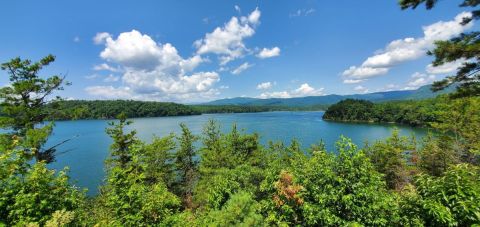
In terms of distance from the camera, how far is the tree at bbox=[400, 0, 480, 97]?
26.1 ft

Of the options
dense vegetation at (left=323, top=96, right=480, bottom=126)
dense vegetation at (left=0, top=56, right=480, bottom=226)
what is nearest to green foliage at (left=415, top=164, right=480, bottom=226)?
dense vegetation at (left=0, top=56, right=480, bottom=226)

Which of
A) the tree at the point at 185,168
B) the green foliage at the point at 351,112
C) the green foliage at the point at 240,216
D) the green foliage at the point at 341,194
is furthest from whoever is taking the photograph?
the green foliage at the point at 351,112

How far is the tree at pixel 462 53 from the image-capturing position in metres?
7.95

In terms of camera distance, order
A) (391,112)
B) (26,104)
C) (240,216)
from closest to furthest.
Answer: (240,216)
(26,104)
(391,112)

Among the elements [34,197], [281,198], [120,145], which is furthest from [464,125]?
[120,145]

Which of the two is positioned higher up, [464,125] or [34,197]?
[34,197]

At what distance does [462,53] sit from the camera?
802 centimetres

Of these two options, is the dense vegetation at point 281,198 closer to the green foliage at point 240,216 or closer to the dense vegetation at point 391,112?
the green foliage at point 240,216

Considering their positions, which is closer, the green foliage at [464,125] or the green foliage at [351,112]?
the green foliage at [464,125]

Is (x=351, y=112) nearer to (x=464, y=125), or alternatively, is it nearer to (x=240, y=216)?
(x=464, y=125)

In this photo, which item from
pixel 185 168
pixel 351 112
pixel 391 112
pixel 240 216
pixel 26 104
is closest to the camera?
pixel 240 216

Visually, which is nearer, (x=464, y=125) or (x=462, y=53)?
(x=462, y=53)

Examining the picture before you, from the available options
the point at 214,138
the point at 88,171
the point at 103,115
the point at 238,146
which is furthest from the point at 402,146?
the point at 103,115

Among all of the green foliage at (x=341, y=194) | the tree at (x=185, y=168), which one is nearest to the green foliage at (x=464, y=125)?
the green foliage at (x=341, y=194)
